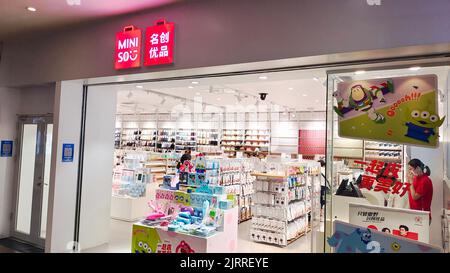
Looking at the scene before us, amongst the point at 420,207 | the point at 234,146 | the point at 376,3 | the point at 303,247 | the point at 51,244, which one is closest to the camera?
the point at 376,3

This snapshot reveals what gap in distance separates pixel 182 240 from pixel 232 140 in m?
11.8

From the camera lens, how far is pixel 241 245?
5.48 m

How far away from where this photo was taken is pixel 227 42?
3109 mm

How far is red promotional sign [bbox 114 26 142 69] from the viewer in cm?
367

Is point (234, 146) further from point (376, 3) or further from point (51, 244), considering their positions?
point (376, 3)

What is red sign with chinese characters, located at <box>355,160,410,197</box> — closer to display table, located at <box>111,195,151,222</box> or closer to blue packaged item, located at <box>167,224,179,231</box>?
blue packaged item, located at <box>167,224,179,231</box>

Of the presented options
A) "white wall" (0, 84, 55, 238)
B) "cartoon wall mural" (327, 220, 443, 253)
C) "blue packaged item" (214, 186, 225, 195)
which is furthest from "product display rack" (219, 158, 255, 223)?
"cartoon wall mural" (327, 220, 443, 253)

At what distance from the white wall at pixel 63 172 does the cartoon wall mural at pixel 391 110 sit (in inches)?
147

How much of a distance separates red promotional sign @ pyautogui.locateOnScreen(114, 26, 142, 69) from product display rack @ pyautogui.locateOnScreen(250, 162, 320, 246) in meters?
3.13

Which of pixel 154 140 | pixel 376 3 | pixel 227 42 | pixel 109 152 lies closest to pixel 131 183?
pixel 109 152

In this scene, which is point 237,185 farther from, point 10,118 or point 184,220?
point 10,118

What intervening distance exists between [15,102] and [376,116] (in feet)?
19.5

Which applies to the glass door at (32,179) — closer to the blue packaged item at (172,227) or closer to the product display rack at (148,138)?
the blue packaged item at (172,227)

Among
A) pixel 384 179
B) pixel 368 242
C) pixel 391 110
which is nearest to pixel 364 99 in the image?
pixel 391 110
